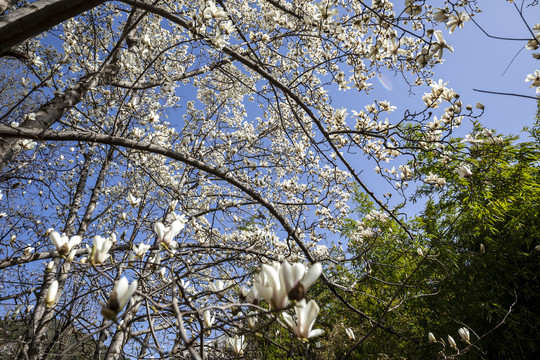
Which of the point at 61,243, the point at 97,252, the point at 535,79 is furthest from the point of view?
the point at 535,79

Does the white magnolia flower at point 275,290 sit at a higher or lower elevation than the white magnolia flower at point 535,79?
lower

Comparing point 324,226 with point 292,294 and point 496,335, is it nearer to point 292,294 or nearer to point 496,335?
point 496,335

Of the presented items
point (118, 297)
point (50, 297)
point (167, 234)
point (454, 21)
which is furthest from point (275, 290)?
point (454, 21)

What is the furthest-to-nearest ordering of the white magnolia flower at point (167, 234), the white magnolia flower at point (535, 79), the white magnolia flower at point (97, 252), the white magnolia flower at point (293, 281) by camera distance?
the white magnolia flower at point (535, 79)
the white magnolia flower at point (167, 234)
the white magnolia flower at point (97, 252)
the white magnolia flower at point (293, 281)

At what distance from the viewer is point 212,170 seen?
1.90 meters

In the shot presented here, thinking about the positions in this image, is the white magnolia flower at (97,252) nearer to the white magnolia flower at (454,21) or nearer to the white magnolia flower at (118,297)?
the white magnolia flower at (118,297)

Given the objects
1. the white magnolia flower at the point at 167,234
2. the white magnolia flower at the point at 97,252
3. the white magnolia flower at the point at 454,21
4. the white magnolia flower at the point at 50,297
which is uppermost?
the white magnolia flower at the point at 454,21

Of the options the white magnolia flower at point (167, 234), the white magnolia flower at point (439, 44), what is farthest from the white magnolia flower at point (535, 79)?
the white magnolia flower at point (167, 234)

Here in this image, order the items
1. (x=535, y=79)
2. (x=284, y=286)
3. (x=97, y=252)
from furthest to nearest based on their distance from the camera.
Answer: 1. (x=535, y=79)
2. (x=97, y=252)
3. (x=284, y=286)

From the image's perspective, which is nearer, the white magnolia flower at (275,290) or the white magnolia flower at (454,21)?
the white magnolia flower at (275,290)

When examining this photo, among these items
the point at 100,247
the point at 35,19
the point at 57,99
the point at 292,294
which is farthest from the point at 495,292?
the point at 57,99

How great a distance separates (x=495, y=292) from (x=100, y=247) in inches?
135

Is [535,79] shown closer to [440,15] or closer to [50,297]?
[440,15]

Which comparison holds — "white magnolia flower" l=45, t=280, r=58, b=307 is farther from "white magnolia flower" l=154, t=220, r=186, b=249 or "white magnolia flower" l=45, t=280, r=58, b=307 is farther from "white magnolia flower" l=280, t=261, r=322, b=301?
"white magnolia flower" l=280, t=261, r=322, b=301
